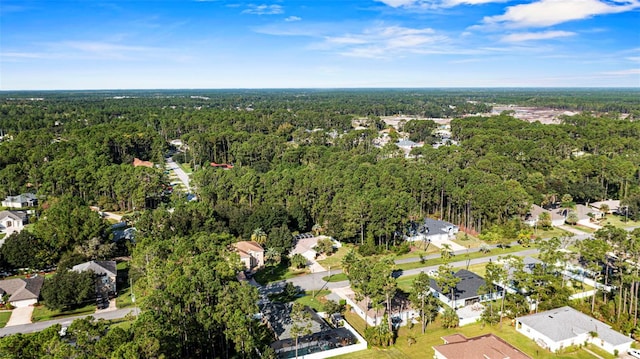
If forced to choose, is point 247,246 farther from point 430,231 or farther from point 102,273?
point 430,231

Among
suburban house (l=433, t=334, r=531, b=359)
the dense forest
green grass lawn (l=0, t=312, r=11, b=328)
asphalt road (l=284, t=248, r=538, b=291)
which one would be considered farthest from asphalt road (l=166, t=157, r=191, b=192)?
suburban house (l=433, t=334, r=531, b=359)

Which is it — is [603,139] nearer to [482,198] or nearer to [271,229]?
[482,198]

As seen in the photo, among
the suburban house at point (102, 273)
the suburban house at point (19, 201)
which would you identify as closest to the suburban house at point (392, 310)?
the suburban house at point (102, 273)

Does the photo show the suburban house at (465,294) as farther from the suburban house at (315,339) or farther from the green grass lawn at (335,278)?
the suburban house at (315,339)

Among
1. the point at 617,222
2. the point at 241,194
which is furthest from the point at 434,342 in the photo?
the point at 617,222

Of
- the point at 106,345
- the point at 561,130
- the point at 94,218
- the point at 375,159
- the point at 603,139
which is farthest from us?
the point at 561,130

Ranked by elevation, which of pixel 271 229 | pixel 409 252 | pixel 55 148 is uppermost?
pixel 55 148

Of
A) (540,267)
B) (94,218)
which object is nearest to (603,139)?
(540,267)
